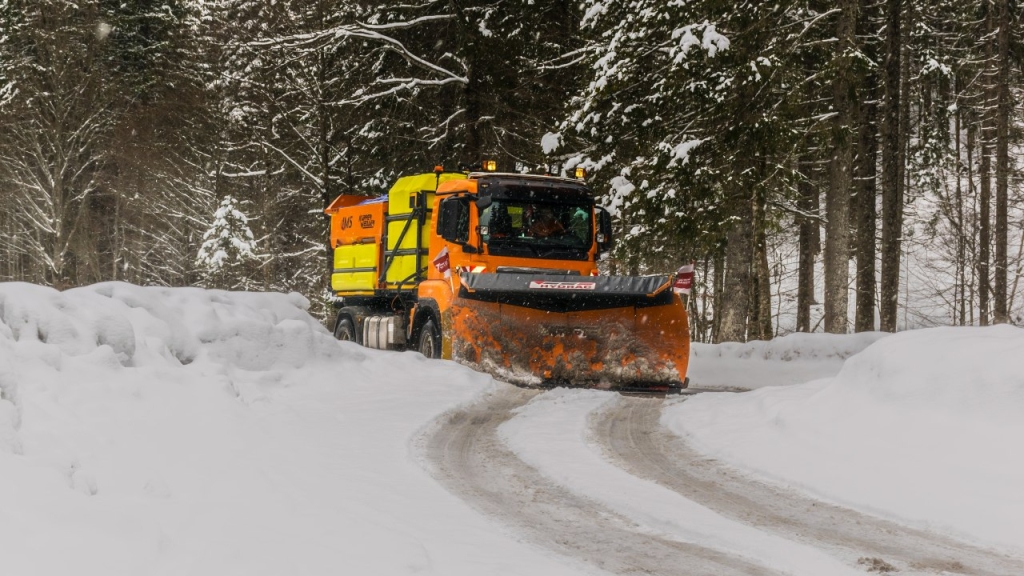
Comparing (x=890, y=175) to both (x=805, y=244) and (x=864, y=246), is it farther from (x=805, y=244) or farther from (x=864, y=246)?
(x=805, y=244)

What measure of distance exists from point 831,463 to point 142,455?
16.0 ft

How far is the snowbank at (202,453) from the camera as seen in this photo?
4254 millimetres

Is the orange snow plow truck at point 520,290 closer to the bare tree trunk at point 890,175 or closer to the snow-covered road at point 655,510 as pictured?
the snow-covered road at point 655,510

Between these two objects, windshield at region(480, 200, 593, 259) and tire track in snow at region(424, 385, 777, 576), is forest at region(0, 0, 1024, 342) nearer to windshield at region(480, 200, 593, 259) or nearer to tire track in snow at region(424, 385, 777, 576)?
windshield at region(480, 200, 593, 259)

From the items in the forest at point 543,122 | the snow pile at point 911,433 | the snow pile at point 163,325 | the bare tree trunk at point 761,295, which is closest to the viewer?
the snow pile at point 911,433

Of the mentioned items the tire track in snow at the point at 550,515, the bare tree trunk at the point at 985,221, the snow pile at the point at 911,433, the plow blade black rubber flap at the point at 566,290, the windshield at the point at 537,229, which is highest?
the bare tree trunk at the point at 985,221

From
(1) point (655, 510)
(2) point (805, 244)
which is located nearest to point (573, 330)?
(1) point (655, 510)

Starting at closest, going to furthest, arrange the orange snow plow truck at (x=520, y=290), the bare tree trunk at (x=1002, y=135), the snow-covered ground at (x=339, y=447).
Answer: the snow-covered ground at (x=339, y=447), the orange snow plow truck at (x=520, y=290), the bare tree trunk at (x=1002, y=135)

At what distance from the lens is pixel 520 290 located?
12.0 metres

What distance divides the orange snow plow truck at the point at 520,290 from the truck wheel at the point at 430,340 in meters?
0.02

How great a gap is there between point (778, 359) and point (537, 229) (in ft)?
16.9

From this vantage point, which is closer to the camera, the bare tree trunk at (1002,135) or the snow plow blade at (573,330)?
the snow plow blade at (573,330)

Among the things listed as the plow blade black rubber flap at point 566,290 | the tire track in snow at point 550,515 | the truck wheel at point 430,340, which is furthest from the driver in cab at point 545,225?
the tire track in snow at point 550,515

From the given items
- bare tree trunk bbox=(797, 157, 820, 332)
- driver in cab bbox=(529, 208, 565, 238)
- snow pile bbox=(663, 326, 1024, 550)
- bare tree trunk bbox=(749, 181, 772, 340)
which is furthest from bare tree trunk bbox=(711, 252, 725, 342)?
snow pile bbox=(663, 326, 1024, 550)
